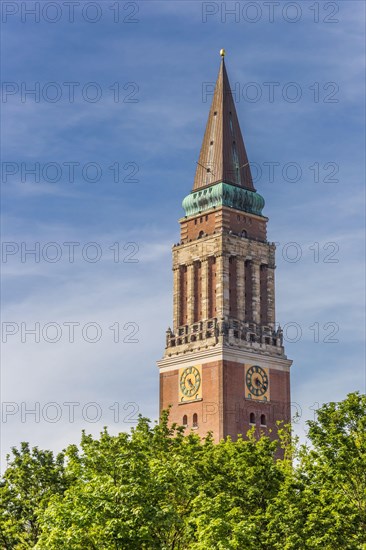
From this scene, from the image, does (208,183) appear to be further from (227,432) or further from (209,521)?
(209,521)

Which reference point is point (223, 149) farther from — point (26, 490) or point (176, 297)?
point (26, 490)

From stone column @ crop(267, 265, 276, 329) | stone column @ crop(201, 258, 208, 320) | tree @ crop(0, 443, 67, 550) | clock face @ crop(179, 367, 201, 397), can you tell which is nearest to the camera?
tree @ crop(0, 443, 67, 550)

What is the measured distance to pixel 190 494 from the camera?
2359 inches

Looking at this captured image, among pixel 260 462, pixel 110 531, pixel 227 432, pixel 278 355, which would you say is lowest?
pixel 110 531

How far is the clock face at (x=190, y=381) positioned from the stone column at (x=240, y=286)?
7853mm

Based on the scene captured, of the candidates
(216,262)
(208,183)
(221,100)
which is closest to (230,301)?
(216,262)

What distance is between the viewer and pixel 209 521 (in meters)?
54.0

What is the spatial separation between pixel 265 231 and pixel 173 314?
1446 cm

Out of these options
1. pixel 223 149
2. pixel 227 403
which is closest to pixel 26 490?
pixel 227 403

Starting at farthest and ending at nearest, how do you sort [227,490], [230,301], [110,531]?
[230,301]
[227,490]
[110,531]

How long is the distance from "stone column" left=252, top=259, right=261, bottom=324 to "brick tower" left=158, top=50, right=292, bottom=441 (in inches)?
4.4

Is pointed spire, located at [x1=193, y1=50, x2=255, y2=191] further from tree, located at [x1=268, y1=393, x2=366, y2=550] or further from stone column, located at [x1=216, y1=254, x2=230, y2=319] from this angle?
tree, located at [x1=268, y1=393, x2=366, y2=550]

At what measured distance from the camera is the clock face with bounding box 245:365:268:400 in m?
128

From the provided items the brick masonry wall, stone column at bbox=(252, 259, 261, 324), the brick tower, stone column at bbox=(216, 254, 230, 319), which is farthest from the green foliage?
stone column at bbox=(252, 259, 261, 324)
